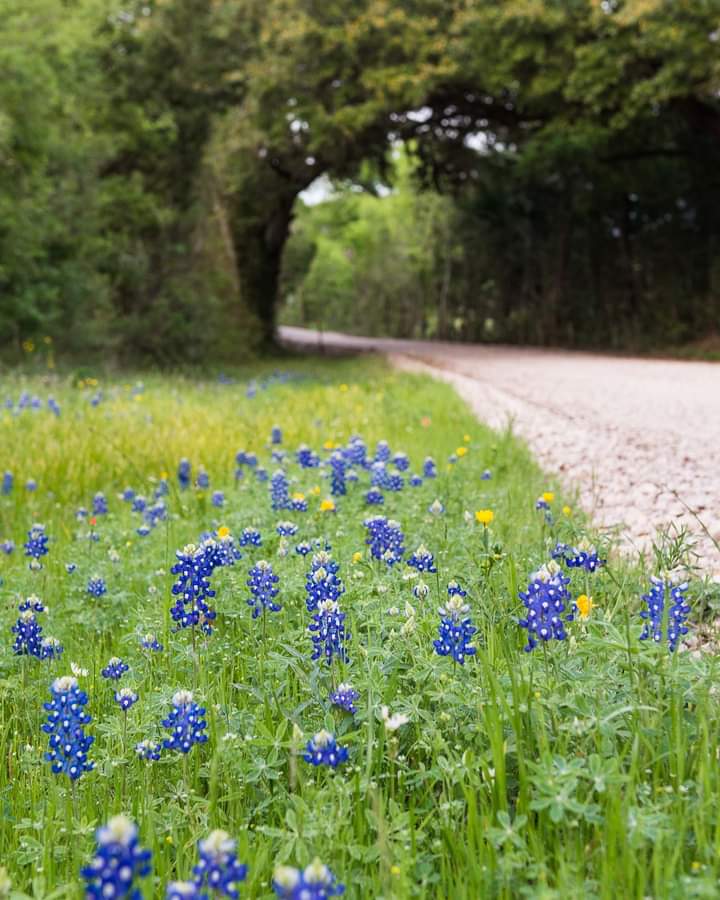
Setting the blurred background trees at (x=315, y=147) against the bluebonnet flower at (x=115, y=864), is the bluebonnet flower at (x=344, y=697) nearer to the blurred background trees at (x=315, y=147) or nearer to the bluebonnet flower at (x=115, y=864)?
the bluebonnet flower at (x=115, y=864)

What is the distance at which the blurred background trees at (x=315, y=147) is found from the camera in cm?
1457

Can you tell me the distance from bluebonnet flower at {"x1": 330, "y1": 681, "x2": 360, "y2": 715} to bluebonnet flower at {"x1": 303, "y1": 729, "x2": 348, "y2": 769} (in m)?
0.21

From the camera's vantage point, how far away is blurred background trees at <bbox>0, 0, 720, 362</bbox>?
1457 centimetres

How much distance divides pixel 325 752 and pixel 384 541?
4.40 feet

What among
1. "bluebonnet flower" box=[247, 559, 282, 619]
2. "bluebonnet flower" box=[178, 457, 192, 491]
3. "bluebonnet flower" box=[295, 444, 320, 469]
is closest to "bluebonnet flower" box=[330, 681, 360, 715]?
"bluebonnet flower" box=[247, 559, 282, 619]

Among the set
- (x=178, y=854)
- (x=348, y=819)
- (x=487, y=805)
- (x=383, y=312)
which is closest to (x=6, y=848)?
(x=178, y=854)

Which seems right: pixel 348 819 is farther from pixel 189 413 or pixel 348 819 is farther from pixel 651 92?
pixel 651 92

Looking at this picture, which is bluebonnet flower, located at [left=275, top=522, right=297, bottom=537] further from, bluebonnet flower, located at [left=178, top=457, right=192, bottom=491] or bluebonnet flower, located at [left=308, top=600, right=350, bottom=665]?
bluebonnet flower, located at [left=178, top=457, right=192, bottom=491]

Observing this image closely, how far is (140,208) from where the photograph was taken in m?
16.9

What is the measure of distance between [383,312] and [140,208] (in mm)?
32358

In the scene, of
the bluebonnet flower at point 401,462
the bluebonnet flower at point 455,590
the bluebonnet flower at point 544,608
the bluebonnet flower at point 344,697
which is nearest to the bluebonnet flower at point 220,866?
the bluebonnet flower at point 344,697

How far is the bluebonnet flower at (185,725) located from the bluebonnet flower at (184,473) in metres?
3.39

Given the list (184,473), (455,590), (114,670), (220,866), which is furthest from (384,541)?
(184,473)

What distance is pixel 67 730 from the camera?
1867 millimetres
